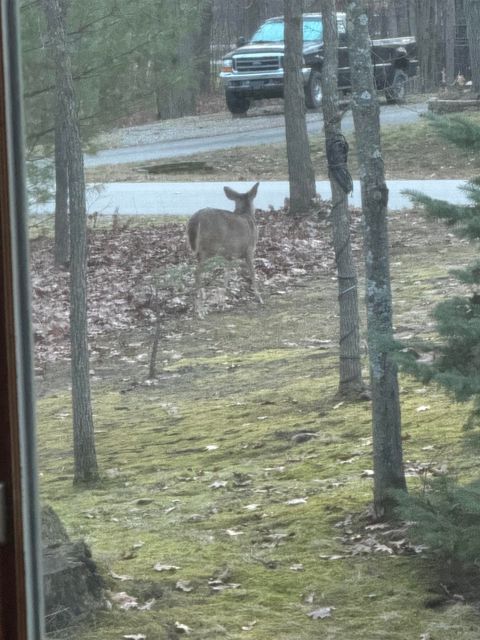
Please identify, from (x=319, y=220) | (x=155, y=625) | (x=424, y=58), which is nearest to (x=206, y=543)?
(x=155, y=625)

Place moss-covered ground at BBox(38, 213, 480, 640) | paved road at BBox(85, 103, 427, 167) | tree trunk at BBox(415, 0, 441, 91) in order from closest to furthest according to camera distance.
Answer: moss-covered ground at BBox(38, 213, 480, 640), paved road at BBox(85, 103, 427, 167), tree trunk at BBox(415, 0, 441, 91)

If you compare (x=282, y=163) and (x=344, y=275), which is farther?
(x=282, y=163)

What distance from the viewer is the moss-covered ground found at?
15.8 ft

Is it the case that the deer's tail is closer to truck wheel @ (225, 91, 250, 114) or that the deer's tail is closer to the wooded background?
the wooded background

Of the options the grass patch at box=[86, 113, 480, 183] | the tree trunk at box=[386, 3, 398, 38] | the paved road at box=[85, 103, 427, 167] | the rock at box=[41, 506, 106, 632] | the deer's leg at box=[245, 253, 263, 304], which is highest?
the tree trunk at box=[386, 3, 398, 38]

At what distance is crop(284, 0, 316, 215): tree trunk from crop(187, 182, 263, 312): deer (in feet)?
14.6

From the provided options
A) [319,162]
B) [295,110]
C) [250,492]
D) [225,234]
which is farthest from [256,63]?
[250,492]

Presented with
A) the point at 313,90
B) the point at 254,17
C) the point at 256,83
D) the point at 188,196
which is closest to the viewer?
the point at 188,196

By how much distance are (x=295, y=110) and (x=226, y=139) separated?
328 inches

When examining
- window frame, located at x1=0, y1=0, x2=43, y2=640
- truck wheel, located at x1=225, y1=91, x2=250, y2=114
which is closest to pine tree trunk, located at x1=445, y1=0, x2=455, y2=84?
truck wheel, located at x1=225, y1=91, x2=250, y2=114

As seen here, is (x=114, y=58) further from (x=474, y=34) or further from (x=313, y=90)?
(x=313, y=90)

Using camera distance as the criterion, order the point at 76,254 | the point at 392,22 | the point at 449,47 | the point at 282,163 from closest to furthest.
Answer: the point at 76,254 < the point at 282,163 < the point at 449,47 < the point at 392,22

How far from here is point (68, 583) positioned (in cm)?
468

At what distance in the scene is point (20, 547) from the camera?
180 centimetres
